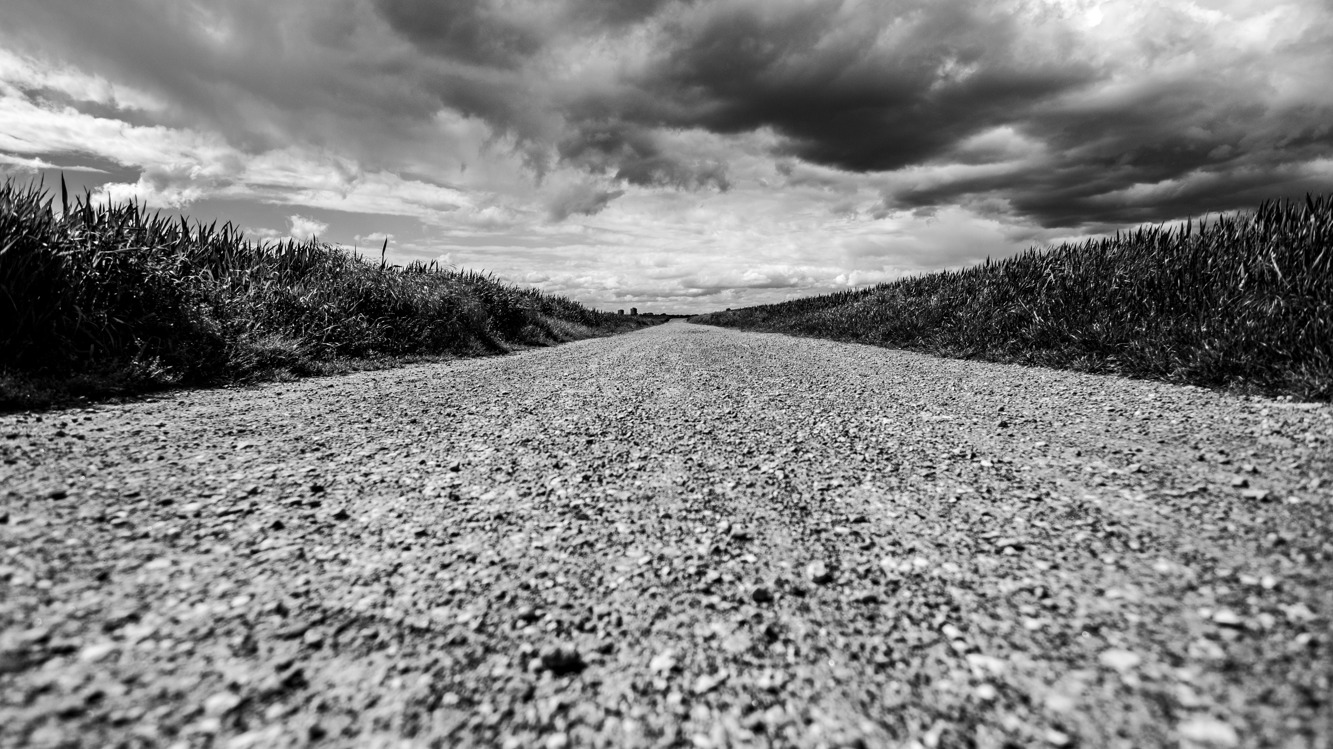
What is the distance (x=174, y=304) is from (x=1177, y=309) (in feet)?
49.1

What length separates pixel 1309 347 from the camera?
203 inches

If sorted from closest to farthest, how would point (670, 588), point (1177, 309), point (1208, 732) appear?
point (1208, 732) → point (670, 588) → point (1177, 309)

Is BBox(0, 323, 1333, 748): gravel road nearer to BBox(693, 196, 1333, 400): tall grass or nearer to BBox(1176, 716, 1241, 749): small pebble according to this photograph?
BBox(1176, 716, 1241, 749): small pebble

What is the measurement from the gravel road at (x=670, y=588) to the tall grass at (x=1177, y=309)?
135 cm

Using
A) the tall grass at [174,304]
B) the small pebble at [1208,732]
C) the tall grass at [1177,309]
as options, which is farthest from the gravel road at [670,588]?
the tall grass at [174,304]

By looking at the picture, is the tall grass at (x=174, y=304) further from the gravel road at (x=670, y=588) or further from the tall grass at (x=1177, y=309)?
the tall grass at (x=1177, y=309)

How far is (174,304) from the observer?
8.04 meters

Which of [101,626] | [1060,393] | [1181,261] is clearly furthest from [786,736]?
[1181,261]

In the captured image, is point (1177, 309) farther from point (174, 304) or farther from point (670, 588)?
point (174, 304)

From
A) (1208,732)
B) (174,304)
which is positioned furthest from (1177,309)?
(174,304)

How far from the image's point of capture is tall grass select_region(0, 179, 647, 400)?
6211 mm

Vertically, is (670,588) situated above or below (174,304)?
below

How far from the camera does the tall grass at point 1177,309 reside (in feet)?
18.1

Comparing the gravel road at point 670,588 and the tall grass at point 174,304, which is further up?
the tall grass at point 174,304
